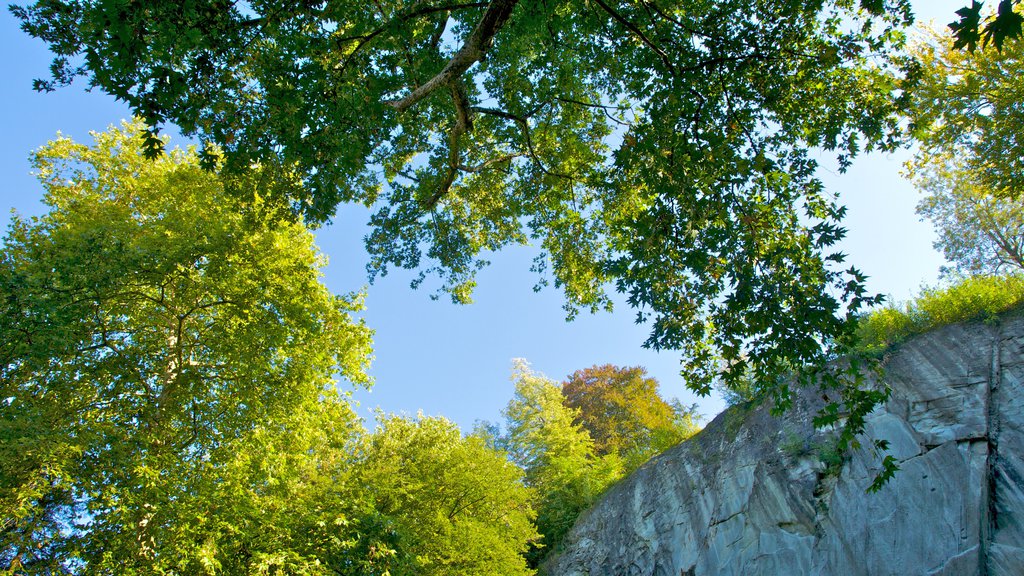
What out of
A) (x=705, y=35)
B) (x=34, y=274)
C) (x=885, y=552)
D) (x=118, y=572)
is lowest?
(x=885, y=552)

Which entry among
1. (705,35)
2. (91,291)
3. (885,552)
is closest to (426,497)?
(91,291)

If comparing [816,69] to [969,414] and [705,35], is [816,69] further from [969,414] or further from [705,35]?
[969,414]

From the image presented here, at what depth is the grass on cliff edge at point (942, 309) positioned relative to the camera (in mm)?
12250

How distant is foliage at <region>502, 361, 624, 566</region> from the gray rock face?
202 inches

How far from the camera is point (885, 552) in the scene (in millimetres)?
10570

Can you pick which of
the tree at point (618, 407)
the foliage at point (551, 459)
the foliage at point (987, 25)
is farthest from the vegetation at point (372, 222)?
the tree at point (618, 407)

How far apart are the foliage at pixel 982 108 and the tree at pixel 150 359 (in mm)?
14328

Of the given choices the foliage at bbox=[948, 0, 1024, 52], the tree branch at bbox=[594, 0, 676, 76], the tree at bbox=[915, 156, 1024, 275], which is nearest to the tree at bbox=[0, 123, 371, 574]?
the tree branch at bbox=[594, 0, 676, 76]

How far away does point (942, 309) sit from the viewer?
13.2m

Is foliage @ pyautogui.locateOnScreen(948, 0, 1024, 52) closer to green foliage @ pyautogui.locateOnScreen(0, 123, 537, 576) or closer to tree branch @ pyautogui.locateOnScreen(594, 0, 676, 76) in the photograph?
tree branch @ pyautogui.locateOnScreen(594, 0, 676, 76)

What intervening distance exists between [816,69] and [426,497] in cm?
1482

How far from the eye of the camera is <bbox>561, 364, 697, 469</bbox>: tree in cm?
2894

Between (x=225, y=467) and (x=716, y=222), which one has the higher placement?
(x=225, y=467)

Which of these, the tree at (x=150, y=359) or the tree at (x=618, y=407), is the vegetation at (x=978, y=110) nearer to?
the tree at (x=150, y=359)
